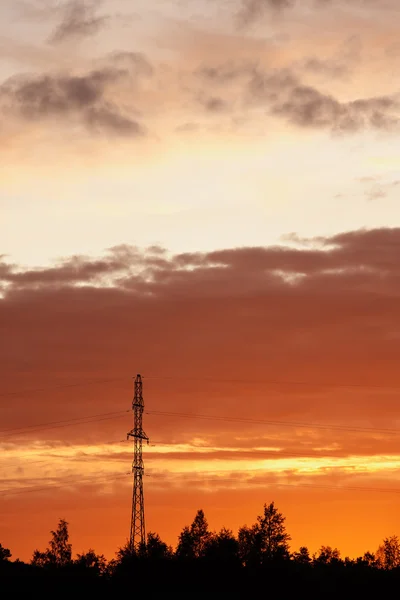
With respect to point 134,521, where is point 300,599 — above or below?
below

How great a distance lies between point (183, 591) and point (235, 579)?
8818 millimetres

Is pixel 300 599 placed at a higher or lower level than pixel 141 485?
lower

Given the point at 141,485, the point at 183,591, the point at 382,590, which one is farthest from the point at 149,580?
the point at 382,590

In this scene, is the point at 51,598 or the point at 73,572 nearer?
the point at 51,598

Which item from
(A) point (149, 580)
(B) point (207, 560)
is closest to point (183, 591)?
(A) point (149, 580)

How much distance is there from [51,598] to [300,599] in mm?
35196

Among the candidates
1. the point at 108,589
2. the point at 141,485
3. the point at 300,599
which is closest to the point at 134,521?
the point at 141,485

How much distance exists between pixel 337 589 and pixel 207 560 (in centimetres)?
2343

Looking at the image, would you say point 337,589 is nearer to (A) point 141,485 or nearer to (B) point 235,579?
(B) point 235,579

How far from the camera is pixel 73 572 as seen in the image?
198250 mm

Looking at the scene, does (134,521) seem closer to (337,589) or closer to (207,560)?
(207,560)

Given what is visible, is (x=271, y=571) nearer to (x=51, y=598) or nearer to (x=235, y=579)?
(x=235, y=579)

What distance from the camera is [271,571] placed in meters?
193

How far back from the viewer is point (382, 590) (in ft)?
608
